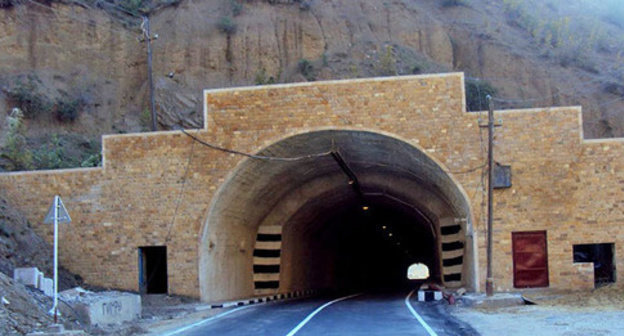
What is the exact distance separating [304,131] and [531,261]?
8.20 m

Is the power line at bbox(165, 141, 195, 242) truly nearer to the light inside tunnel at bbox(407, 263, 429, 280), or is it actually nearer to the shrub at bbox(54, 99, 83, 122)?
the shrub at bbox(54, 99, 83, 122)

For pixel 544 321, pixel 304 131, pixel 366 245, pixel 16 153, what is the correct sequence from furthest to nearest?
pixel 366 245
pixel 16 153
pixel 304 131
pixel 544 321

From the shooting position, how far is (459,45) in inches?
1855

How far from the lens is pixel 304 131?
2269cm

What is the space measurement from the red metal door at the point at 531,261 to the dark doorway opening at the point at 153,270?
11.7 meters

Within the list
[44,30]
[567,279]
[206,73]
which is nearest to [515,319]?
[567,279]

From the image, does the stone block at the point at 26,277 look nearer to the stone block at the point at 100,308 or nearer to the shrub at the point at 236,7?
the stone block at the point at 100,308

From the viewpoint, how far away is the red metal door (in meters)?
21.9

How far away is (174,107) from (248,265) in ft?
53.3

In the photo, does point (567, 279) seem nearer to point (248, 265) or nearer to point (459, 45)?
point (248, 265)

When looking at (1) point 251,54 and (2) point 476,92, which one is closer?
(2) point 476,92

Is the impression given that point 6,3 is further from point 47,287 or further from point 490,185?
point 490,185

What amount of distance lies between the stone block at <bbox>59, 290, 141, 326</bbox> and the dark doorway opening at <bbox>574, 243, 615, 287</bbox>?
569 inches

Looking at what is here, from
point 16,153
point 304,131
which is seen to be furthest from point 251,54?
point 304,131
